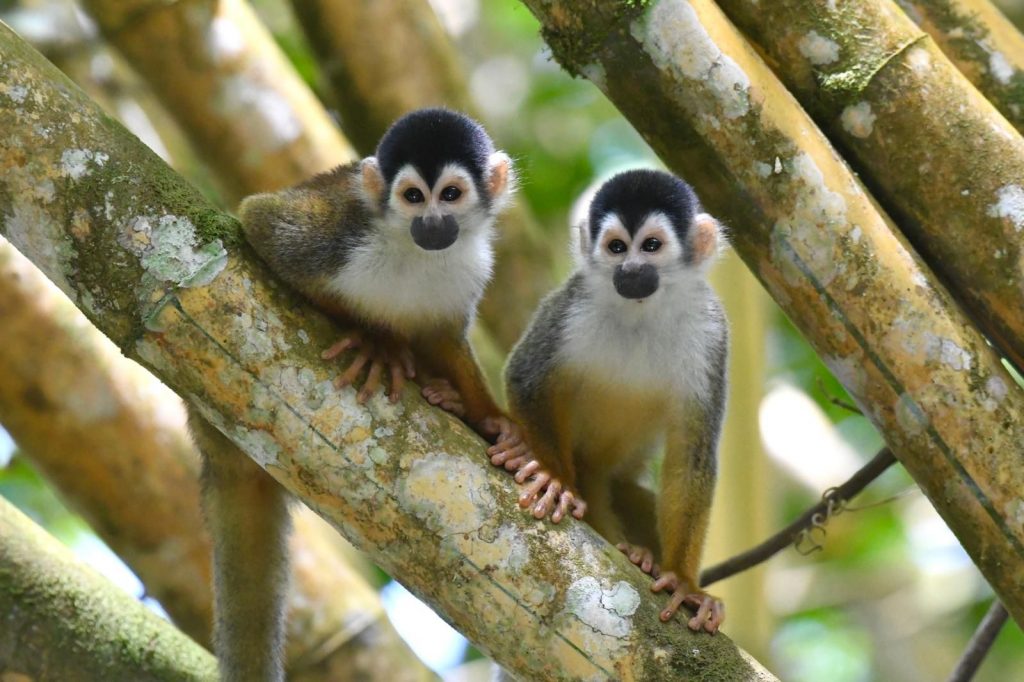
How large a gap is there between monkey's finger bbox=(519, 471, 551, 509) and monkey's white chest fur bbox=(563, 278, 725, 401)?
1004 millimetres

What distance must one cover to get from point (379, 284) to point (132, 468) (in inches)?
70.0

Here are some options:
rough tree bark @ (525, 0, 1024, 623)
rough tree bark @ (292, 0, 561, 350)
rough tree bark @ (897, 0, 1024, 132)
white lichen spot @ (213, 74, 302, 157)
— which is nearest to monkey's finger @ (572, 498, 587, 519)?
rough tree bark @ (525, 0, 1024, 623)

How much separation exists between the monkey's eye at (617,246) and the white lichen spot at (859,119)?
2.96ft

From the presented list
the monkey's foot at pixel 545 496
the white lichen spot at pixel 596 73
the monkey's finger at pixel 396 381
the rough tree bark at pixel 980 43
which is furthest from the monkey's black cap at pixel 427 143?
the rough tree bark at pixel 980 43

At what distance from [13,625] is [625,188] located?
2569mm

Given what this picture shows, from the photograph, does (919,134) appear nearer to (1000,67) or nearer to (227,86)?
(1000,67)

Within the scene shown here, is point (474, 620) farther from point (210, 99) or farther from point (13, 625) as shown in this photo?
point (210, 99)

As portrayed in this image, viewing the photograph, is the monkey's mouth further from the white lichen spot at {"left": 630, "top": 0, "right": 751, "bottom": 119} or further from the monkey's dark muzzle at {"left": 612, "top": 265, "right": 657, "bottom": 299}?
the white lichen spot at {"left": 630, "top": 0, "right": 751, "bottom": 119}

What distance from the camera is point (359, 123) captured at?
6184 millimetres

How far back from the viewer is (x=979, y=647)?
4430 mm

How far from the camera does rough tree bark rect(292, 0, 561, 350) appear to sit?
5938mm

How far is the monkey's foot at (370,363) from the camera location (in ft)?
10.6

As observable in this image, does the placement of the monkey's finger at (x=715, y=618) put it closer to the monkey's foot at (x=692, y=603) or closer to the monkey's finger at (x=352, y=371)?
the monkey's foot at (x=692, y=603)

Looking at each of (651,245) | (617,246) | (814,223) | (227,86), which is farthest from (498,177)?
(227,86)
